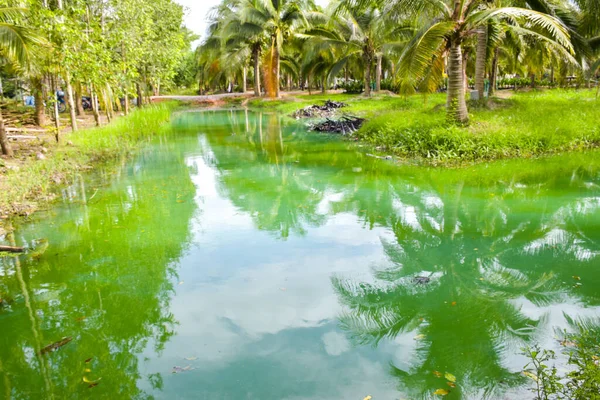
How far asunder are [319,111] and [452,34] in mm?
13276

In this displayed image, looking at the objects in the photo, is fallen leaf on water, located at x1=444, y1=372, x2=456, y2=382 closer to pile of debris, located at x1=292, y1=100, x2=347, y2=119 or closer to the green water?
the green water

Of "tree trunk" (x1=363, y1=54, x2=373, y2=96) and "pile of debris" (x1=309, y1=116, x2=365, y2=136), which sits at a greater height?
"tree trunk" (x1=363, y1=54, x2=373, y2=96)

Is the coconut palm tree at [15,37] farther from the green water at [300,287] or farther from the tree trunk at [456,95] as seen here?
the tree trunk at [456,95]

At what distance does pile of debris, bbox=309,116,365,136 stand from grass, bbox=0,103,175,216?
6.89m

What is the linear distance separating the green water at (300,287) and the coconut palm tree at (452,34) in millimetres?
3236

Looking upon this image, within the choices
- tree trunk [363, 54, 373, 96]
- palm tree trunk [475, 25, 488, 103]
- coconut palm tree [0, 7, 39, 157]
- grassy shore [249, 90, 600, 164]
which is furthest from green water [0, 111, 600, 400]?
tree trunk [363, 54, 373, 96]

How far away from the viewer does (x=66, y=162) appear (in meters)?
11.4

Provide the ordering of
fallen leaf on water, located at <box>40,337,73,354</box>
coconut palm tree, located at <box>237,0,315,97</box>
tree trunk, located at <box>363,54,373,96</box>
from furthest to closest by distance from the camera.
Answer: coconut palm tree, located at <box>237,0,315,97</box> < tree trunk, located at <box>363,54,373,96</box> < fallen leaf on water, located at <box>40,337,73,354</box>

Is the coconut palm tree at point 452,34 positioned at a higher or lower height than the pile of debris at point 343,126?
higher

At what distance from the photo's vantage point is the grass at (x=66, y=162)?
8371mm

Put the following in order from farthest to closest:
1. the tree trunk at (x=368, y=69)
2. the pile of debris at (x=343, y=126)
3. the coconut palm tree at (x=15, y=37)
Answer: the tree trunk at (x=368, y=69)
the pile of debris at (x=343, y=126)
the coconut palm tree at (x=15, y=37)

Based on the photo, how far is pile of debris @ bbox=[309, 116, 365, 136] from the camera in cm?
1808

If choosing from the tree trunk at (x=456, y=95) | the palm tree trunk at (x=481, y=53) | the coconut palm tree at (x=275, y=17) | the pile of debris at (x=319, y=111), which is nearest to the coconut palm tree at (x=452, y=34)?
the tree trunk at (x=456, y=95)

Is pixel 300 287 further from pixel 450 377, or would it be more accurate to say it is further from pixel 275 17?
pixel 275 17
